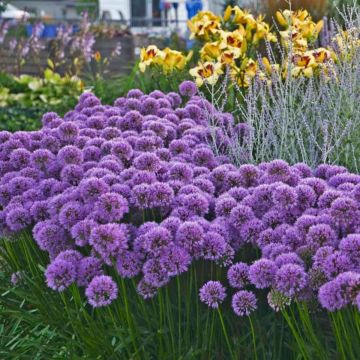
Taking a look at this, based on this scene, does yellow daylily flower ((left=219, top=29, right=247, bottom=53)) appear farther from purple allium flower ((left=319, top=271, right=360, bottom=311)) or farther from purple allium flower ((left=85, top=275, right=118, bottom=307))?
purple allium flower ((left=319, top=271, right=360, bottom=311))

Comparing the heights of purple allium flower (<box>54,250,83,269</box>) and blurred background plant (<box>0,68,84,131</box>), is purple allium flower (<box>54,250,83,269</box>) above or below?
above

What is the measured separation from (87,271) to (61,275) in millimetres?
88

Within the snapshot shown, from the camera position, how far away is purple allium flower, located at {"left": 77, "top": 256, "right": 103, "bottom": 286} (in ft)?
7.60

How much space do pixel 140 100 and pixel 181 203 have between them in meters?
2.04

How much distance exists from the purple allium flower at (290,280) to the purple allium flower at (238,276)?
22 centimetres

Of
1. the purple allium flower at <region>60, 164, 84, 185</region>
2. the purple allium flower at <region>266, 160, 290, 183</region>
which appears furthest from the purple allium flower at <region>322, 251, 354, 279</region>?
the purple allium flower at <region>60, 164, 84, 185</region>

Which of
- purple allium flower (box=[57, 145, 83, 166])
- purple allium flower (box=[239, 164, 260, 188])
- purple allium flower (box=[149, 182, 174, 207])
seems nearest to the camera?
purple allium flower (box=[149, 182, 174, 207])

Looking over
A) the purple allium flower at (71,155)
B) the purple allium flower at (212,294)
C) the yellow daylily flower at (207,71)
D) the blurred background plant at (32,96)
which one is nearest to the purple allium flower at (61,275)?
the purple allium flower at (212,294)

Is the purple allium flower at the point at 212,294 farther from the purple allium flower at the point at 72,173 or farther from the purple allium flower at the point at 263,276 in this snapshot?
the purple allium flower at the point at 72,173

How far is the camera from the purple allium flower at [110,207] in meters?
2.42

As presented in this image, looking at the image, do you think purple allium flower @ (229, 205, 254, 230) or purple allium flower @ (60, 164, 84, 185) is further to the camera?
purple allium flower @ (60, 164, 84, 185)

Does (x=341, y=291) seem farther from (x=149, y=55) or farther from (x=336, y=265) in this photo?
(x=149, y=55)

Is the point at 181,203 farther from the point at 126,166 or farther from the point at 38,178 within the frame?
the point at 38,178

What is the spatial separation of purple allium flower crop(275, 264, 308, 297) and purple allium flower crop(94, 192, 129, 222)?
659mm
